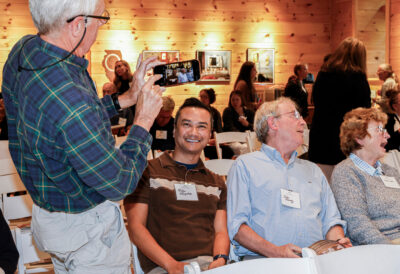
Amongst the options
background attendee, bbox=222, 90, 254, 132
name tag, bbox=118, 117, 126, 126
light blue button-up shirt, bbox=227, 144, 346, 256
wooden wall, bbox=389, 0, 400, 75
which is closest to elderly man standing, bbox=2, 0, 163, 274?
light blue button-up shirt, bbox=227, 144, 346, 256

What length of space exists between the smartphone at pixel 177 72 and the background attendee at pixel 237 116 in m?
4.41

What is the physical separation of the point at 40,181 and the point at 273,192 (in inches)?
50.5

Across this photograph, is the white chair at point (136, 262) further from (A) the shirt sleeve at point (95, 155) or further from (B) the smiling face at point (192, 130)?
(A) the shirt sleeve at point (95, 155)

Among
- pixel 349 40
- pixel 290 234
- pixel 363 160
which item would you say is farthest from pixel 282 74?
pixel 290 234

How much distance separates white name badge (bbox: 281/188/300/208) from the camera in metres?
2.28

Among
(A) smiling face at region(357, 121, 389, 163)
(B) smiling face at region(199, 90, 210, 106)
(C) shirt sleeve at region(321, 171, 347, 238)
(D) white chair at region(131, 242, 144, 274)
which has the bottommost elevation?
(D) white chair at region(131, 242, 144, 274)

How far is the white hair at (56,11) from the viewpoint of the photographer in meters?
1.24

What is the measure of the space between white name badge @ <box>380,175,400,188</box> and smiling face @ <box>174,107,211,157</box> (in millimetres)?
1002

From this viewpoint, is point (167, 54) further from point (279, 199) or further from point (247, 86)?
point (279, 199)

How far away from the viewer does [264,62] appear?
28.1 feet

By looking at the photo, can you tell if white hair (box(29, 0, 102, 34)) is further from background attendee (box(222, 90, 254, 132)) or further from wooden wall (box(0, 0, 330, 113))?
wooden wall (box(0, 0, 330, 113))

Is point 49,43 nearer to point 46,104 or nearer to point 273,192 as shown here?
point 46,104

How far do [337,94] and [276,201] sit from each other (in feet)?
5.48

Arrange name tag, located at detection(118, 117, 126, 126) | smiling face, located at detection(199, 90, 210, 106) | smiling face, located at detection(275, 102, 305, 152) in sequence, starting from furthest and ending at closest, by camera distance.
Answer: smiling face, located at detection(199, 90, 210, 106) < name tag, located at detection(118, 117, 126, 126) < smiling face, located at detection(275, 102, 305, 152)
